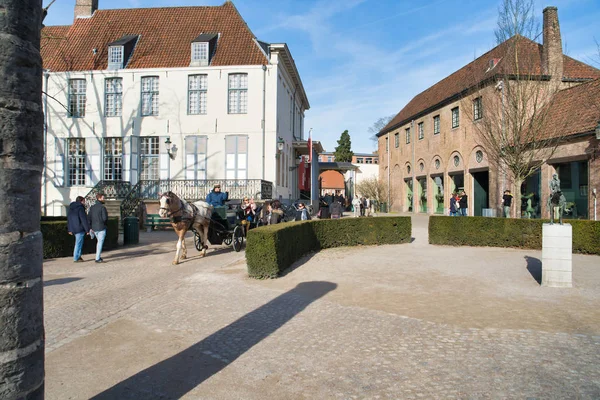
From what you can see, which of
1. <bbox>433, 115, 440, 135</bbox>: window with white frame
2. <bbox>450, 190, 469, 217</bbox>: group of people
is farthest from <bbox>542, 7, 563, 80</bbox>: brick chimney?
<bbox>433, 115, 440, 135</bbox>: window with white frame

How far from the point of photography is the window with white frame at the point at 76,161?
24219 mm

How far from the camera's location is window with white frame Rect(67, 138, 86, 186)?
24219 millimetres

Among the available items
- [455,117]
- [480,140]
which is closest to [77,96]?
[480,140]

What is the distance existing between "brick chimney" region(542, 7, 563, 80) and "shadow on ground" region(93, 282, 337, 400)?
2396cm

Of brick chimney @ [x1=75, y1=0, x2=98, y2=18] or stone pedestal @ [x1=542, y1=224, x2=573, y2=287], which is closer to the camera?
stone pedestal @ [x1=542, y1=224, x2=573, y2=287]

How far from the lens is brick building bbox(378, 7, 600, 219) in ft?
63.0

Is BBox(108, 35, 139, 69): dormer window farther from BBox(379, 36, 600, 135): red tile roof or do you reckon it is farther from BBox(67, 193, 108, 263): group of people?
BBox(379, 36, 600, 135): red tile roof

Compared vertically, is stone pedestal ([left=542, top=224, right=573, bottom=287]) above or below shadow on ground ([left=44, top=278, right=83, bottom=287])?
above

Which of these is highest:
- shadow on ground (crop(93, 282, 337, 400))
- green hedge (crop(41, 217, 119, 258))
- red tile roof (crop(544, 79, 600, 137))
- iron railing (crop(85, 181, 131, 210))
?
red tile roof (crop(544, 79, 600, 137))

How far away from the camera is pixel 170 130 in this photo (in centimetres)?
2355

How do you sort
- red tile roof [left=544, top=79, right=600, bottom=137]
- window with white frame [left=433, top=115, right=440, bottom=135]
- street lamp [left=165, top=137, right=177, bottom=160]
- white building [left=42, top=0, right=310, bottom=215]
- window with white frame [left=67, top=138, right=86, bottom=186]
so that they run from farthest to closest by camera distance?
window with white frame [left=433, top=115, right=440, bottom=135], window with white frame [left=67, top=138, right=86, bottom=186], street lamp [left=165, top=137, right=177, bottom=160], white building [left=42, top=0, right=310, bottom=215], red tile roof [left=544, top=79, right=600, bottom=137]

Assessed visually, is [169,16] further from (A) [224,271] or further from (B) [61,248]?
(A) [224,271]

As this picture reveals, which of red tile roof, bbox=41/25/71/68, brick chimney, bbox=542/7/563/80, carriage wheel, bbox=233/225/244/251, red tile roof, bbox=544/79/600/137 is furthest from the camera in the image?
red tile roof, bbox=41/25/71/68

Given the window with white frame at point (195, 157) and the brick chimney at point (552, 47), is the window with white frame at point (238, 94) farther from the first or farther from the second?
the brick chimney at point (552, 47)
